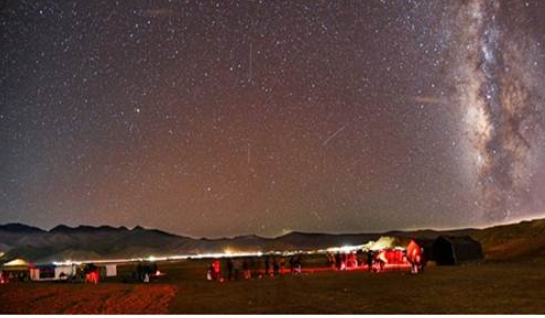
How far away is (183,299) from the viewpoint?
68.3 feet

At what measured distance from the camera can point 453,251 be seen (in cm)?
3634

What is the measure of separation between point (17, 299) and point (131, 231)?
13834 centimetres

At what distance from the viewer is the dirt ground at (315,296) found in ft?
58.1

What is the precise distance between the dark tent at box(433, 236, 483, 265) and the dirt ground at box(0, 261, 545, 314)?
859cm

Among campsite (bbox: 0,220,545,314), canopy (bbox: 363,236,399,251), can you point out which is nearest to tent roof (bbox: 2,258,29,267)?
canopy (bbox: 363,236,399,251)

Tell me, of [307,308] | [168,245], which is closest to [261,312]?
[307,308]

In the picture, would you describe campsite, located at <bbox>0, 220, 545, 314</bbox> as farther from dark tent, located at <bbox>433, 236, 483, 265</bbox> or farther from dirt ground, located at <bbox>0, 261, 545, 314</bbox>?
dark tent, located at <bbox>433, 236, 483, 265</bbox>

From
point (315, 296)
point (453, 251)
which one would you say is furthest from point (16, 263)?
point (315, 296)

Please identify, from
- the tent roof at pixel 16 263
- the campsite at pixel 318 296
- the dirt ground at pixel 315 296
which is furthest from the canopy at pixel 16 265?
the dirt ground at pixel 315 296

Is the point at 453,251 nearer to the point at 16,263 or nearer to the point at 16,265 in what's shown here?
the point at 16,263

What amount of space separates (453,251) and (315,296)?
59.0ft

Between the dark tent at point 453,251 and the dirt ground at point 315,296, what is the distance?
8589mm

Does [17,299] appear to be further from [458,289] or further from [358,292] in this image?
[458,289]

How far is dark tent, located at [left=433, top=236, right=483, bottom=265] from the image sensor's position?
36312 millimetres
